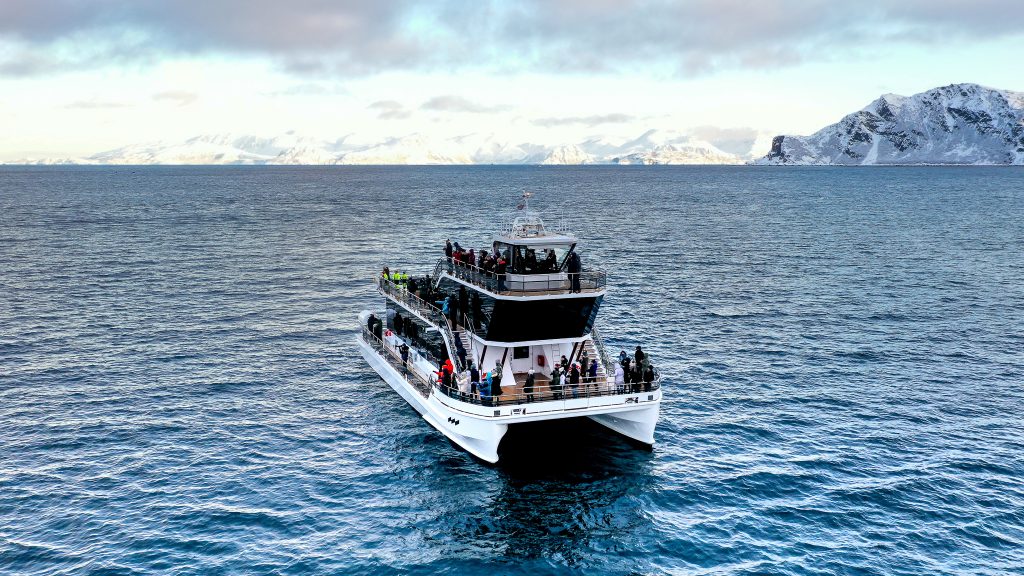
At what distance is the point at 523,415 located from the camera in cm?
2819

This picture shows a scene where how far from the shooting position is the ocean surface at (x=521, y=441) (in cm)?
2319

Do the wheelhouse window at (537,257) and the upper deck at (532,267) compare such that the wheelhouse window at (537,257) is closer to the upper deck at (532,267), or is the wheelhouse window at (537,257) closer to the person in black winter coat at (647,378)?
the upper deck at (532,267)

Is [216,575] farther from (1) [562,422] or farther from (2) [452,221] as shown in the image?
(2) [452,221]

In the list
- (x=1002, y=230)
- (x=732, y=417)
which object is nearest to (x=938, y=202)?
(x=1002, y=230)

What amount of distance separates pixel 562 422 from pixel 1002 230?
3501 inches

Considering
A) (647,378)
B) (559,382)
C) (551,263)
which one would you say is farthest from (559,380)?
(551,263)

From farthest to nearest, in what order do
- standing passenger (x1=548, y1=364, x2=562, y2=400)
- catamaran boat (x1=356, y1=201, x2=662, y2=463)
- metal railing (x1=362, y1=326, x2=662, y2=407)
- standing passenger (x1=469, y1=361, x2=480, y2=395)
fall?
standing passenger (x1=469, y1=361, x2=480, y2=395), standing passenger (x1=548, y1=364, x2=562, y2=400), catamaran boat (x1=356, y1=201, x2=662, y2=463), metal railing (x1=362, y1=326, x2=662, y2=407)

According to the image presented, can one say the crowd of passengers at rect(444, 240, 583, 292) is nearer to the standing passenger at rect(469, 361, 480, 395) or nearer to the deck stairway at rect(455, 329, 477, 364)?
the deck stairway at rect(455, 329, 477, 364)

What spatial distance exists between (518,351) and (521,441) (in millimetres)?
3839

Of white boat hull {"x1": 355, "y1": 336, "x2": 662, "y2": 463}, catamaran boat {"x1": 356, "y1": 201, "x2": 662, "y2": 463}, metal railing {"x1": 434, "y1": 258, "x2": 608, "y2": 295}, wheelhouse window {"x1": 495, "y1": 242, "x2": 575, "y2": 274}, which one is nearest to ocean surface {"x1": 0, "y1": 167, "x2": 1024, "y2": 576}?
white boat hull {"x1": 355, "y1": 336, "x2": 662, "y2": 463}

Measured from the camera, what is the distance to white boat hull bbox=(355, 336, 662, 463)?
28.2 meters

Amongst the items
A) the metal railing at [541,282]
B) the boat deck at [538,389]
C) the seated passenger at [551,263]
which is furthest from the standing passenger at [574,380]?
the seated passenger at [551,263]

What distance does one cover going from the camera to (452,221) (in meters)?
113

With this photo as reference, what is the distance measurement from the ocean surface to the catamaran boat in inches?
57.0
